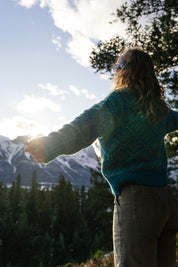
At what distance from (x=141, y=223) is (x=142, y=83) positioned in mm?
781

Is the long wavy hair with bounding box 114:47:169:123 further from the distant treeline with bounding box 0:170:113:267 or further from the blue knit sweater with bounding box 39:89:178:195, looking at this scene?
the distant treeline with bounding box 0:170:113:267

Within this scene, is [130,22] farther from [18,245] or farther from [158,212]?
[18,245]

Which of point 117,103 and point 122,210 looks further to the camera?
point 117,103

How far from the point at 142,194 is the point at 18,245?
1946 inches

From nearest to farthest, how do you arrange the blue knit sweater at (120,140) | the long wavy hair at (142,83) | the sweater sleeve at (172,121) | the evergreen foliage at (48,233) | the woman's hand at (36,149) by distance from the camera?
the woman's hand at (36,149), the blue knit sweater at (120,140), the long wavy hair at (142,83), the sweater sleeve at (172,121), the evergreen foliage at (48,233)

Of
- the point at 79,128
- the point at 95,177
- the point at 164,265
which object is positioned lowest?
the point at 164,265

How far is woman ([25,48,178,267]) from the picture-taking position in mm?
1315

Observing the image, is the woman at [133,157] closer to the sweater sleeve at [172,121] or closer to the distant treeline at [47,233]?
the sweater sleeve at [172,121]

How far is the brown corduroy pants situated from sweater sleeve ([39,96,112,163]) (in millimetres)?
330

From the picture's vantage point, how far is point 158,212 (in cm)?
137

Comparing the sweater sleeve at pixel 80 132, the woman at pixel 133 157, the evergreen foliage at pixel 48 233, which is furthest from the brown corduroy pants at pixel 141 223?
the evergreen foliage at pixel 48 233

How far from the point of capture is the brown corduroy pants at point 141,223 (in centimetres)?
130

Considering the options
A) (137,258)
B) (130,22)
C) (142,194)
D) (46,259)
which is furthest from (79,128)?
(46,259)

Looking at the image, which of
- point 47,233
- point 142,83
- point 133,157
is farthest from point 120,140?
point 47,233
